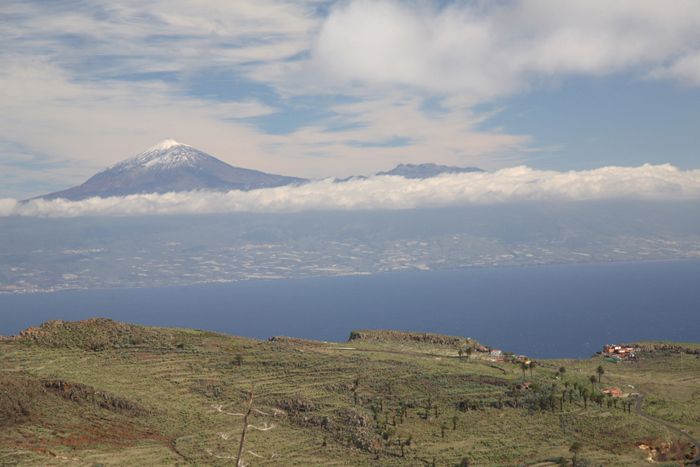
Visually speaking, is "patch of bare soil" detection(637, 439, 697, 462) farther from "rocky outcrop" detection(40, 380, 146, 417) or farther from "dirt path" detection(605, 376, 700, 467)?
"rocky outcrop" detection(40, 380, 146, 417)

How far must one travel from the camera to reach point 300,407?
51.1m

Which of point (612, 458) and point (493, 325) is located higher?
point (612, 458)

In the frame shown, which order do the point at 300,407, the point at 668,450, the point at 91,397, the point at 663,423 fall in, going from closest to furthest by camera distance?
the point at 668,450 → the point at 91,397 → the point at 300,407 → the point at 663,423

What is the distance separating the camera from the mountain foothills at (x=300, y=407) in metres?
40.9

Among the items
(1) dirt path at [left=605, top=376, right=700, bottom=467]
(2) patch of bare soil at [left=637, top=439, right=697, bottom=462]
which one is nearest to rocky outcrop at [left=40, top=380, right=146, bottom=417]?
(2) patch of bare soil at [left=637, top=439, right=697, bottom=462]

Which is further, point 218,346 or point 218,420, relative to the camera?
point 218,346

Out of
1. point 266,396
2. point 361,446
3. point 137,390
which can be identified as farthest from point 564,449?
point 137,390

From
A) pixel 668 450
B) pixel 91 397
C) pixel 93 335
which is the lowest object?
pixel 668 450

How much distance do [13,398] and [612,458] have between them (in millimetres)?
53391

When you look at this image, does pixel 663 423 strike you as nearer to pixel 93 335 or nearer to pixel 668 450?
pixel 668 450

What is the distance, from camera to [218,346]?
68.8 metres

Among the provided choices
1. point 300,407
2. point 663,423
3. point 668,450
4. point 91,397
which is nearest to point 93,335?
point 91,397

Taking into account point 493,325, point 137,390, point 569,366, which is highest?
point 137,390

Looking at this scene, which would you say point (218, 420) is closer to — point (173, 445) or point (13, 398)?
point (173, 445)
